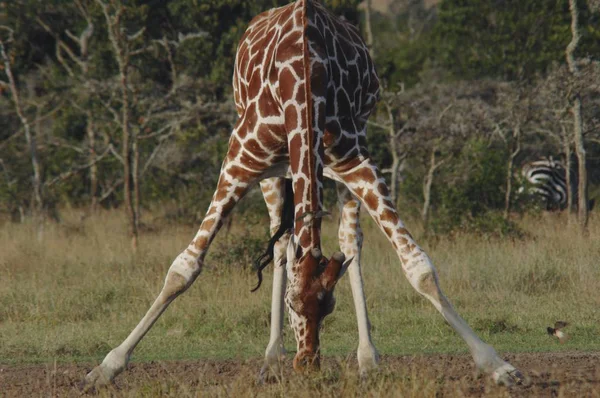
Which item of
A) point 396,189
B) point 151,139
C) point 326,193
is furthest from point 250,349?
point 151,139

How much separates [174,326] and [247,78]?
2919 mm

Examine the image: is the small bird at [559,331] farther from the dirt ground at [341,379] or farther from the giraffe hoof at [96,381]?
the giraffe hoof at [96,381]

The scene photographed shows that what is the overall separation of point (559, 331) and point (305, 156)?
3.14 meters

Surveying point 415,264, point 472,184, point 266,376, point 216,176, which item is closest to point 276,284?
point 266,376

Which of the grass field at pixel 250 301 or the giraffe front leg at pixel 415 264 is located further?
the grass field at pixel 250 301

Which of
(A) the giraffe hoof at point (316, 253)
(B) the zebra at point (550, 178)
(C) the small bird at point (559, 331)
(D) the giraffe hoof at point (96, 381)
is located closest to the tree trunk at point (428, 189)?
(B) the zebra at point (550, 178)

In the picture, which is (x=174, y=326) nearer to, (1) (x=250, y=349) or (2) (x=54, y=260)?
(1) (x=250, y=349)

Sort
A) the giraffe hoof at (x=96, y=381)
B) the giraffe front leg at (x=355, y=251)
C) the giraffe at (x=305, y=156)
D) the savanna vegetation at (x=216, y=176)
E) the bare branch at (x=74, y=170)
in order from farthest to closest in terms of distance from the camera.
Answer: the bare branch at (x=74, y=170), the savanna vegetation at (x=216, y=176), the giraffe front leg at (x=355, y=251), the giraffe hoof at (x=96, y=381), the giraffe at (x=305, y=156)

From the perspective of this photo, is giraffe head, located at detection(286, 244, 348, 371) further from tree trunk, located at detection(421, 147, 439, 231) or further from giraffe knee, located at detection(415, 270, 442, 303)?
tree trunk, located at detection(421, 147, 439, 231)

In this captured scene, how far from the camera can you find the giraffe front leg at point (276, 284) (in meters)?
6.00

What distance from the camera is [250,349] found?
7562mm

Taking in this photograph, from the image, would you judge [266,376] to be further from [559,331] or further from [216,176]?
[216,176]

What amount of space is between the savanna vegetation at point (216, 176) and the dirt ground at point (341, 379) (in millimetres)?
243

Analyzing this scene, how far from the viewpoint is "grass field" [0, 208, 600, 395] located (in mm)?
7555
